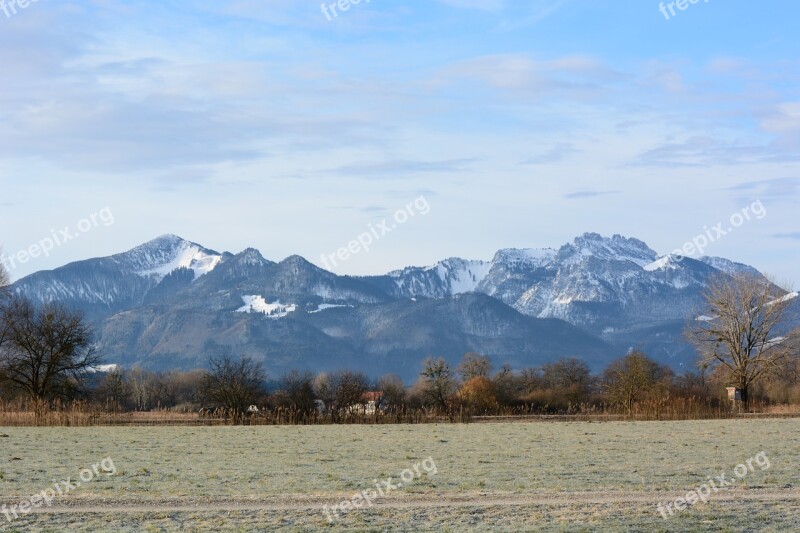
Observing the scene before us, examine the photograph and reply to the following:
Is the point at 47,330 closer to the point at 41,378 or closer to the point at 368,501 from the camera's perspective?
the point at 41,378

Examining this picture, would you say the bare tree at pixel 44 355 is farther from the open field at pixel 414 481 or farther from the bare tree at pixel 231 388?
the open field at pixel 414 481

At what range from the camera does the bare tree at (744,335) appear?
243ft

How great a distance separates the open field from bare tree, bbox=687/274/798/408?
107 feet

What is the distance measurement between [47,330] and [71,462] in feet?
147

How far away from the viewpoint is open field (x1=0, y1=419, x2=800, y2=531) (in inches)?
727

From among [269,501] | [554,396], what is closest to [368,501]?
[269,501]

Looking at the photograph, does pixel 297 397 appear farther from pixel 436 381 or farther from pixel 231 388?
pixel 436 381

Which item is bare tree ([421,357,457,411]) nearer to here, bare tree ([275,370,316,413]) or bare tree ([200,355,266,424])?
bare tree ([275,370,316,413])

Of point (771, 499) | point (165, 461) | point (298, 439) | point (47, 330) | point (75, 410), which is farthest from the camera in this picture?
point (47, 330)

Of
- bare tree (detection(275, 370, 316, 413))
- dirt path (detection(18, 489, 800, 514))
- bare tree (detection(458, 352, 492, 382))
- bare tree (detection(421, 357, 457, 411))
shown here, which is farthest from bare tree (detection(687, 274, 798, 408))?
bare tree (detection(458, 352, 492, 382))

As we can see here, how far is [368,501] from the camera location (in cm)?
2098

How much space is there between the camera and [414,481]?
2425cm

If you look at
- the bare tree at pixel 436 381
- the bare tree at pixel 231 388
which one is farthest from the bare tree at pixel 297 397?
the bare tree at pixel 436 381

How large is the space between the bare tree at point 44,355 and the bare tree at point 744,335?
154ft
